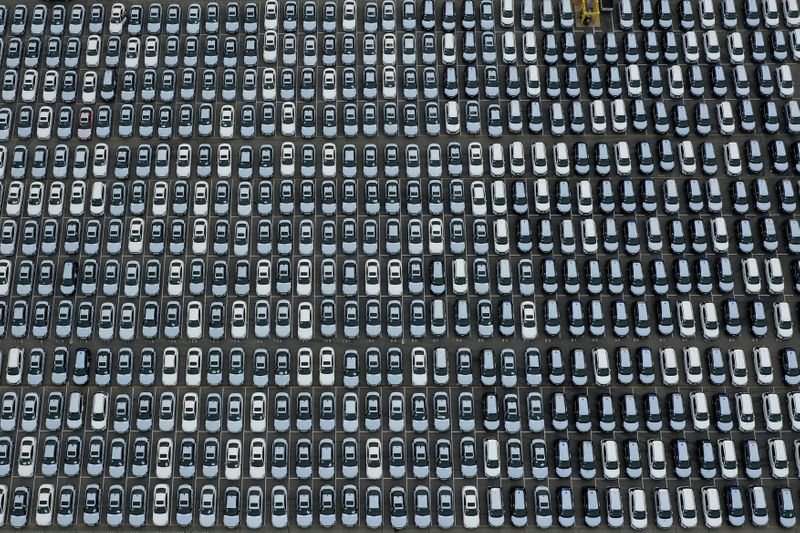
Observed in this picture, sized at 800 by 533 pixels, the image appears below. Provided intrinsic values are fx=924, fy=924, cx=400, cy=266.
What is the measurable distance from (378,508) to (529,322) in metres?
17.4

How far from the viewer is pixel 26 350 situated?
68.6 m

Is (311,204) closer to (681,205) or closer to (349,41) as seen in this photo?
(349,41)

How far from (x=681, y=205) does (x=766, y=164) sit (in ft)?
26.4

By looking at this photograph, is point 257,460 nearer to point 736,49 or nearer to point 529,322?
point 529,322

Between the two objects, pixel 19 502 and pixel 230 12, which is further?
pixel 230 12

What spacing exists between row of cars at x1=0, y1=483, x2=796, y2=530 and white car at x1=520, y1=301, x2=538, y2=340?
432 inches

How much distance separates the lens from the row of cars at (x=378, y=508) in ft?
212

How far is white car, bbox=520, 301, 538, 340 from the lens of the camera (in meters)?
68.6

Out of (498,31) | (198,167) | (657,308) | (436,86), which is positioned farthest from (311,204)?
(657,308)

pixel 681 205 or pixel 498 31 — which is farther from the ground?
pixel 498 31

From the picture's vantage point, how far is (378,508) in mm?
65000

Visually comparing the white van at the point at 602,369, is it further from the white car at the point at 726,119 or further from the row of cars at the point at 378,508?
the white car at the point at 726,119

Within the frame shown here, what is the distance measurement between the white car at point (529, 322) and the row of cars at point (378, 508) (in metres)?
11.0

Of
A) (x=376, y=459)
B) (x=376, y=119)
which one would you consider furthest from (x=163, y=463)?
(x=376, y=119)
